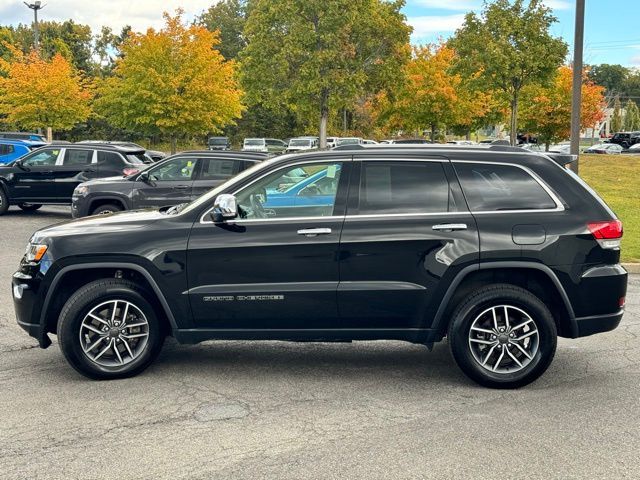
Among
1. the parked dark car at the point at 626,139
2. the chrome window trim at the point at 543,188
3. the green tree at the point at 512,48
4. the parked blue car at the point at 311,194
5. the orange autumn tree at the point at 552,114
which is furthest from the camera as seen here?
the parked dark car at the point at 626,139

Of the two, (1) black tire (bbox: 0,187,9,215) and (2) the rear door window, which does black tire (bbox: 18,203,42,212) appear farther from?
(2) the rear door window

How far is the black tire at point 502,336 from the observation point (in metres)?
5.53

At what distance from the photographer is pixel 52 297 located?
577 cm

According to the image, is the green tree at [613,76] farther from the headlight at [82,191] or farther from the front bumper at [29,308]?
the front bumper at [29,308]

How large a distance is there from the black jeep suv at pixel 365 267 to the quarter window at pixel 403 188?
11mm

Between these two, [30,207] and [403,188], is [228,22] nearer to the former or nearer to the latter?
[30,207]

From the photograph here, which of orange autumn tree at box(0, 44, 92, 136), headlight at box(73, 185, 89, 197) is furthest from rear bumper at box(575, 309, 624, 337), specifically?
orange autumn tree at box(0, 44, 92, 136)

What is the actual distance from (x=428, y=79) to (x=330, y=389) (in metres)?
43.0

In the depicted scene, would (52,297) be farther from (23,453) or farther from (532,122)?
(532,122)

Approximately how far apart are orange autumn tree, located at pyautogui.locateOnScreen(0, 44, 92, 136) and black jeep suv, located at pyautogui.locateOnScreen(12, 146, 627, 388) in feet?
114

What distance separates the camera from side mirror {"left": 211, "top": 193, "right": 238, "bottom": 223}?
17.8 feet

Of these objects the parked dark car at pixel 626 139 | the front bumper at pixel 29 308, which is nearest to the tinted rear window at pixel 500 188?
the front bumper at pixel 29 308

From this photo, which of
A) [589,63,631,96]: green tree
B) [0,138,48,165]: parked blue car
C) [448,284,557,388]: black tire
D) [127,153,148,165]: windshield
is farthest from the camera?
[589,63,631,96]: green tree

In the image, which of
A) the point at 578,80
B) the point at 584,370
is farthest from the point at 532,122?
the point at 584,370
